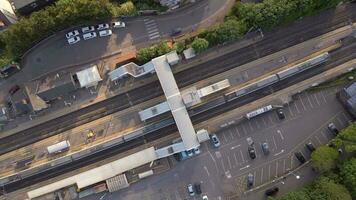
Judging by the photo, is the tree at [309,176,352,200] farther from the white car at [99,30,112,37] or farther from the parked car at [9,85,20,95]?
the parked car at [9,85,20,95]

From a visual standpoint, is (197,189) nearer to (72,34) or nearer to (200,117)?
(200,117)

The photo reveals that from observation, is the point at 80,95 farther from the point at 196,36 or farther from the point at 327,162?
the point at 327,162

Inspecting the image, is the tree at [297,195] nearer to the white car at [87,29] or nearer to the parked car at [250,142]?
the parked car at [250,142]

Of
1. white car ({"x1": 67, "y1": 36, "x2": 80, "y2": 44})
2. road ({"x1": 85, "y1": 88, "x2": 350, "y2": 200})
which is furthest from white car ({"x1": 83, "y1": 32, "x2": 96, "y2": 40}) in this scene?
road ({"x1": 85, "y1": 88, "x2": 350, "y2": 200})

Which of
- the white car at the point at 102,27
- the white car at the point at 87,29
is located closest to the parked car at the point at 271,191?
the white car at the point at 102,27

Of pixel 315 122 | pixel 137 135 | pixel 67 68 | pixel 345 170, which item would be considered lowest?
pixel 345 170

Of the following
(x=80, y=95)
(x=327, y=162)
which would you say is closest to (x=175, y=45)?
(x=80, y=95)
